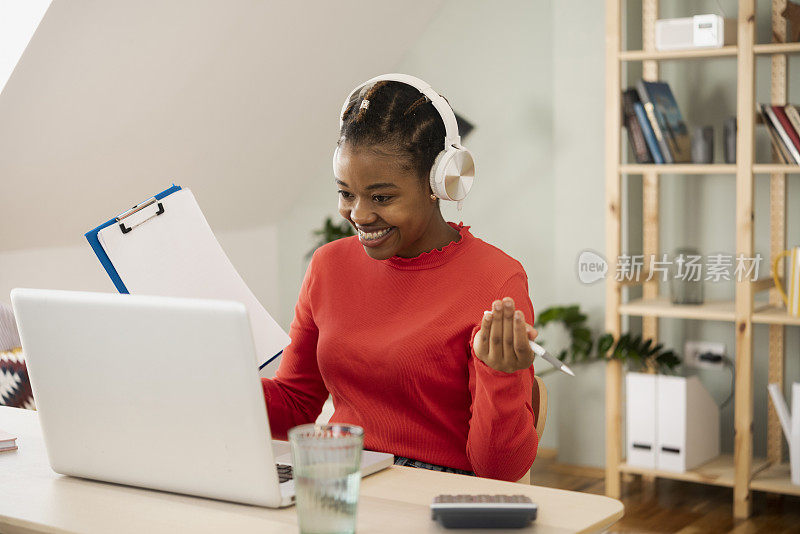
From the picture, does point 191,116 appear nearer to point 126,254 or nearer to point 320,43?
point 320,43

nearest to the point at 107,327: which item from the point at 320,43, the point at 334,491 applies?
the point at 334,491

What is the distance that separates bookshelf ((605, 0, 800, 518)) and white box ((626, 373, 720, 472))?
0.14ft

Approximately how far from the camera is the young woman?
4.56ft

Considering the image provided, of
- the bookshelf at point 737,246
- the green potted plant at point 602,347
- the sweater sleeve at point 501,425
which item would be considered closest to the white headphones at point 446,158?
the sweater sleeve at point 501,425

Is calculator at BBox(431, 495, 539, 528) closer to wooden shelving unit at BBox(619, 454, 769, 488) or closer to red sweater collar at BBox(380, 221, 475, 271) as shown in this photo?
red sweater collar at BBox(380, 221, 475, 271)

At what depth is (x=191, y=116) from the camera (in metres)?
3.22

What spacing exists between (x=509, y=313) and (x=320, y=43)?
99.4 inches

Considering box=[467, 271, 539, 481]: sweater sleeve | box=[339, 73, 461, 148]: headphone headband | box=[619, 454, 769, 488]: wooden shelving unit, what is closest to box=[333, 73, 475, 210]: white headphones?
box=[339, 73, 461, 148]: headphone headband

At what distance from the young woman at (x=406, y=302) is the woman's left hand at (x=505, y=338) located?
0.70 feet

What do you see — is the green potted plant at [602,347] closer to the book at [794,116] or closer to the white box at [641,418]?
the white box at [641,418]

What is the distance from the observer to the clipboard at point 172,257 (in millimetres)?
1457

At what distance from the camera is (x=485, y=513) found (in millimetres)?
981

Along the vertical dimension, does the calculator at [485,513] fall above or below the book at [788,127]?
below

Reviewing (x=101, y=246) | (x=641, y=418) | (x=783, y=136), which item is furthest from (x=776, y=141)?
(x=101, y=246)
